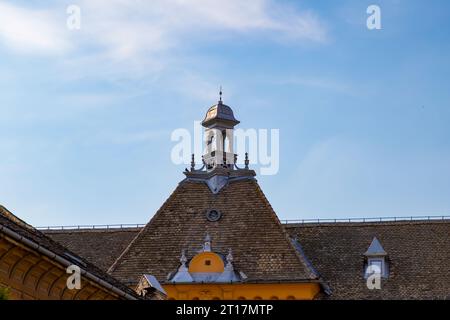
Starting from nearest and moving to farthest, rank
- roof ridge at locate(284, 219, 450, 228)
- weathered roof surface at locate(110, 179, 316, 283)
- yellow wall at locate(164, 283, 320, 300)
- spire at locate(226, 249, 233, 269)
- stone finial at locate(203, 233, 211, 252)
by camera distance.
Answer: yellow wall at locate(164, 283, 320, 300)
spire at locate(226, 249, 233, 269)
weathered roof surface at locate(110, 179, 316, 283)
stone finial at locate(203, 233, 211, 252)
roof ridge at locate(284, 219, 450, 228)

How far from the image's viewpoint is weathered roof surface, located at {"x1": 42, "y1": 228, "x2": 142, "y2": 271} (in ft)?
217

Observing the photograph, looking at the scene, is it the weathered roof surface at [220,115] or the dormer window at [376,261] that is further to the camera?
the weathered roof surface at [220,115]

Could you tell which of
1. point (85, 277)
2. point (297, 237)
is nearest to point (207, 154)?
point (297, 237)

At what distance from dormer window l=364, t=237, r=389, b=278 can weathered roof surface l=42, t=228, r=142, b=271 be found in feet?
39.5

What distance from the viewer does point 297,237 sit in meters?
66.2

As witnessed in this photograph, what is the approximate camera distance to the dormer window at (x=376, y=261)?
62.3 m

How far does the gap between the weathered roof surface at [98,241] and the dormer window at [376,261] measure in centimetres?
1203

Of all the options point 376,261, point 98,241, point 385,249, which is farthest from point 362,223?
point 98,241

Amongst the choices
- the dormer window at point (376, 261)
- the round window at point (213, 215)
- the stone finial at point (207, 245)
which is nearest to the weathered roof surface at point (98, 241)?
the round window at point (213, 215)

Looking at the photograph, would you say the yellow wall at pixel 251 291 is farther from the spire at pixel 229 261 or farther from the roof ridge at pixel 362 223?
the roof ridge at pixel 362 223

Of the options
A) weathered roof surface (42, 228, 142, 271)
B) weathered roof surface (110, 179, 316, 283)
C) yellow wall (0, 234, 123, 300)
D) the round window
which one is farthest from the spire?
yellow wall (0, 234, 123, 300)

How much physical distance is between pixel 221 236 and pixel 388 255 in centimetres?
791

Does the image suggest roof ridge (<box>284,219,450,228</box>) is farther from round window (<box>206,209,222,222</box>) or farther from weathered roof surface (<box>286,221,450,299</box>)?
round window (<box>206,209,222,222</box>)
